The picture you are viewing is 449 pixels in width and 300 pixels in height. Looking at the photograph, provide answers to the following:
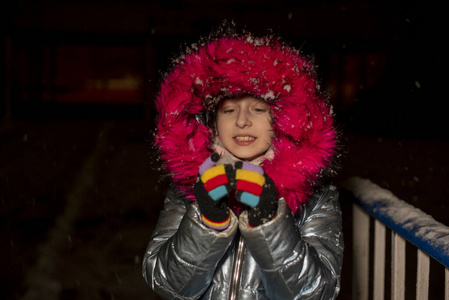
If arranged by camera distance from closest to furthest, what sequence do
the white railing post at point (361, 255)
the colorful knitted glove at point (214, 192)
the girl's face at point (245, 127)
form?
the colorful knitted glove at point (214, 192), the girl's face at point (245, 127), the white railing post at point (361, 255)

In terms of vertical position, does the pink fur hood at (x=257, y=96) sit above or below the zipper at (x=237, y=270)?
above

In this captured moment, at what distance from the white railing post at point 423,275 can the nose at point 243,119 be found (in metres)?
0.86

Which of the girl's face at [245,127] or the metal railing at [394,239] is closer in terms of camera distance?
the metal railing at [394,239]

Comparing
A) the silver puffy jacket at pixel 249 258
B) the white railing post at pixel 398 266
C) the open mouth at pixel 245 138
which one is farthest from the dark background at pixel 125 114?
the open mouth at pixel 245 138

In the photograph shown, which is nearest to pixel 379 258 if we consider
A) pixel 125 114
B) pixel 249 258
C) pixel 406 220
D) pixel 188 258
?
pixel 406 220

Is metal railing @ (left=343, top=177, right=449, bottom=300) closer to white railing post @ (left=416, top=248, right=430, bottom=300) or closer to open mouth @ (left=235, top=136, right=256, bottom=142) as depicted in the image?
white railing post @ (left=416, top=248, right=430, bottom=300)

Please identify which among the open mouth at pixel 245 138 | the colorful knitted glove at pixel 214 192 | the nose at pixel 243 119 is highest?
the nose at pixel 243 119

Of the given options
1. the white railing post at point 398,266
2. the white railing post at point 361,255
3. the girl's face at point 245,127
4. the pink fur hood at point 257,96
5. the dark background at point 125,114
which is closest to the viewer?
the pink fur hood at point 257,96

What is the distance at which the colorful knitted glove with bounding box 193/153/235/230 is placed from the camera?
1.26 m

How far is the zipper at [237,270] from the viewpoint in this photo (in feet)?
5.01

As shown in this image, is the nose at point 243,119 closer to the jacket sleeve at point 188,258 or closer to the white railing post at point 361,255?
the jacket sleeve at point 188,258

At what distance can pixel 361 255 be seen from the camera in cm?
266

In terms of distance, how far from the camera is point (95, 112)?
54.1 feet

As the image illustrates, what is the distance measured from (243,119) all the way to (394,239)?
0.93 metres
